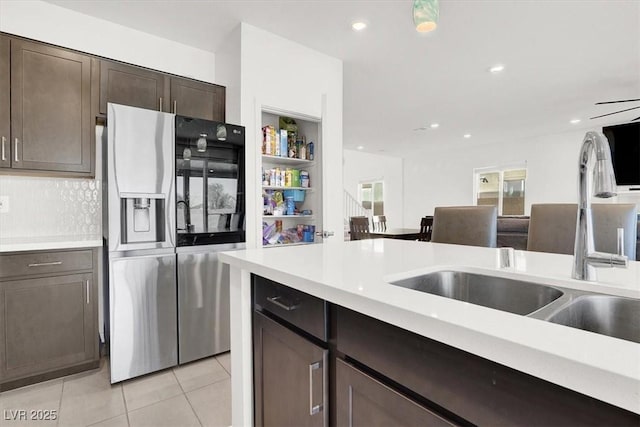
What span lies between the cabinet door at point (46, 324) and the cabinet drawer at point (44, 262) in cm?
6

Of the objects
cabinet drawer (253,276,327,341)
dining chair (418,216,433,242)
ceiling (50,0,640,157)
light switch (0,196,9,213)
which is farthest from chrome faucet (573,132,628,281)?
Result: dining chair (418,216,433,242)

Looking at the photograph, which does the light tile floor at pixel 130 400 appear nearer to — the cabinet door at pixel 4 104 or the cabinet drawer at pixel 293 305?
the cabinet drawer at pixel 293 305

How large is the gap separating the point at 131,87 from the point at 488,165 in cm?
751

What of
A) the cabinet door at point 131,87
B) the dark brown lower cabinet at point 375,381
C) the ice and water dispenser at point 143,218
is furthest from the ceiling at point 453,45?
the dark brown lower cabinet at point 375,381

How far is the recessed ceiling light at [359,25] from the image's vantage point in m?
2.65

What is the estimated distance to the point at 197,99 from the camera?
283cm

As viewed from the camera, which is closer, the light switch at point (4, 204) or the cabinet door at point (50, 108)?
the cabinet door at point (50, 108)

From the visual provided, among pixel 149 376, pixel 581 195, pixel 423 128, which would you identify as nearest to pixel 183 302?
pixel 149 376

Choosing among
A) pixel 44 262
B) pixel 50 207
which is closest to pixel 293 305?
pixel 44 262

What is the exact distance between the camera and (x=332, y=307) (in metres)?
0.90

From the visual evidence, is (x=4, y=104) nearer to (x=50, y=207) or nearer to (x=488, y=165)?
(x=50, y=207)

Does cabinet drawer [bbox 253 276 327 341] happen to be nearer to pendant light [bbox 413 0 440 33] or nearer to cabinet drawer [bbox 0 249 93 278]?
pendant light [bbox 413 0 440 33]

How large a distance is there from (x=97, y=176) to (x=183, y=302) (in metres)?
1.31

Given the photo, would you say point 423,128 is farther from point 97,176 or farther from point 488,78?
point 97,176
